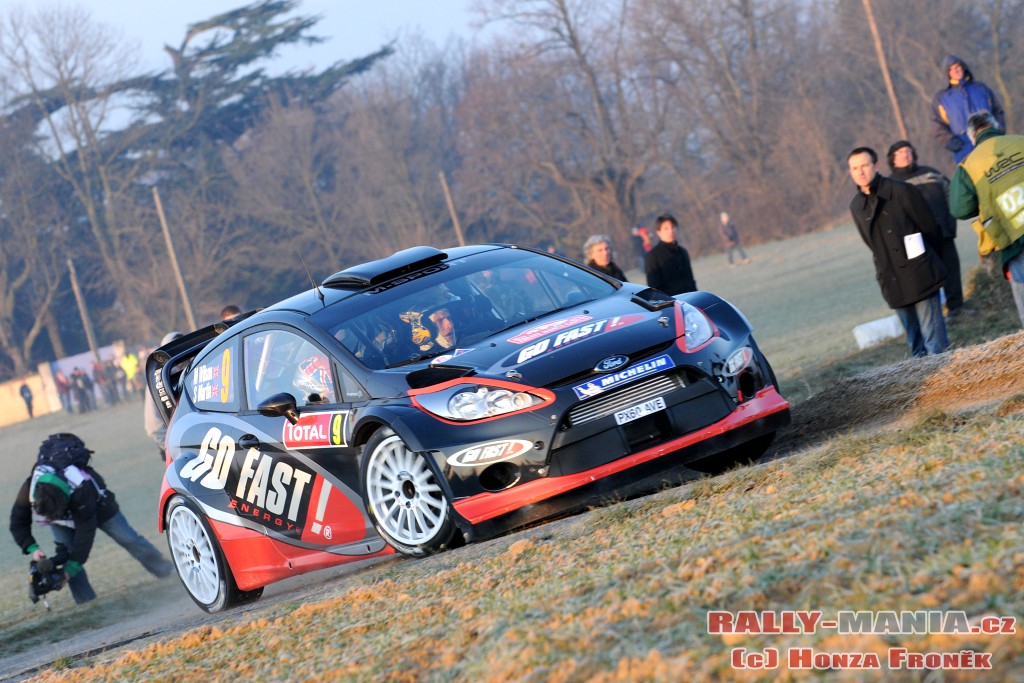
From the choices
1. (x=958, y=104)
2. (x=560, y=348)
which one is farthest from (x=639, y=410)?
(x=958, y=104)

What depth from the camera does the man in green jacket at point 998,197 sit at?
8.56m

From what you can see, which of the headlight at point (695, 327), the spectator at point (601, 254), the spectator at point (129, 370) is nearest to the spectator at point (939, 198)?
the spectator at point (601, 254)

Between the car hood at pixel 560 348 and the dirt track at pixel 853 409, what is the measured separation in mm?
831

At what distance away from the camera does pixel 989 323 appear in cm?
1236

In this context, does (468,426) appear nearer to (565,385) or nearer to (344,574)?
(565,385)

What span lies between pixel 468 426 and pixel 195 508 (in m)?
2.61

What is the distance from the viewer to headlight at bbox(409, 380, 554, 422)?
683cm

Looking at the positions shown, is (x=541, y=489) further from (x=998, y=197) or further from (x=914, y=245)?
(x=914, y=245)

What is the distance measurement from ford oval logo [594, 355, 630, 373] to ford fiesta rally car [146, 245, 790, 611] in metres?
0.01

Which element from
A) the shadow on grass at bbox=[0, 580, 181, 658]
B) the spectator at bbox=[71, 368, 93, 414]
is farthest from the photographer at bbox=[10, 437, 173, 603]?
the spectator at bbox=[71, 368, 93, 414]

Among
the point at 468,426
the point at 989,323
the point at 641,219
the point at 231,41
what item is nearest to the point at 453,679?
the point at 468,426

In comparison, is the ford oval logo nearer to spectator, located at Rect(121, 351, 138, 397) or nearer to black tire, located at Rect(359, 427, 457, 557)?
black tire, located at Rect(359, 427, 457, 557)

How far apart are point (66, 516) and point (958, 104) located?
903 centimetres

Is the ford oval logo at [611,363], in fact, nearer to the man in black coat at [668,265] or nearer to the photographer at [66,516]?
the man in black coat at [668,265]
